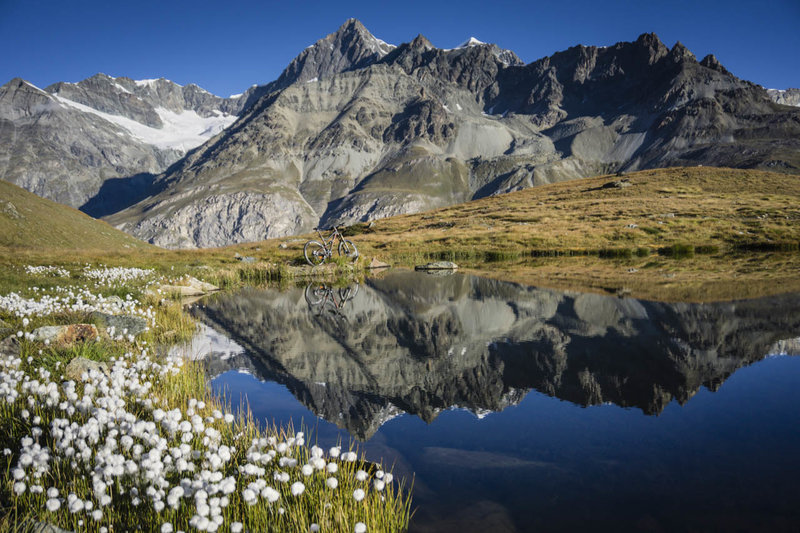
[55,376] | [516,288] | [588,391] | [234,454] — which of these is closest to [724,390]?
[588,391]

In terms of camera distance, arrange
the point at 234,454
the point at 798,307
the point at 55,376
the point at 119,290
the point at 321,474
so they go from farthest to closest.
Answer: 1. the point at 119,290
2. the point at 798,307
3. the point at 55,376
4. the point at 234,454
5. the point at 321,474

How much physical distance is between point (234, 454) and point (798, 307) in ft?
74.5

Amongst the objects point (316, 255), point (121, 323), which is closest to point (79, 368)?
point (121, 323)

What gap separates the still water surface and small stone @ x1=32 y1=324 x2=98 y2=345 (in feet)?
10.2

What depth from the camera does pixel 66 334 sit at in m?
10.9

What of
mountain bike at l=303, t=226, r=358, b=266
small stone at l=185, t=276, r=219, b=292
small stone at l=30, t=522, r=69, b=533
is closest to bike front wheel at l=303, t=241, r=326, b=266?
mountain bike at l=303, t=226, r=358, b=266

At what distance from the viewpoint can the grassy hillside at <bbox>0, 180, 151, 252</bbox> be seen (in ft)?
147

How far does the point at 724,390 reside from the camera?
9.73m

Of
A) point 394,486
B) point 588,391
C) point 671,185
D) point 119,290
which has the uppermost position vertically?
point 671,185

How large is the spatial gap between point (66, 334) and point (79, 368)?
2.76m

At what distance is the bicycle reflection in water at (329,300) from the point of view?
19.6 m

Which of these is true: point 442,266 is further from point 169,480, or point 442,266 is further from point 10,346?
point 169,480

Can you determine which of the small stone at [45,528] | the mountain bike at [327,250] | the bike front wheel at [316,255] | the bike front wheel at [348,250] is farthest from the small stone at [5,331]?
the bike front wheel at [348,250]

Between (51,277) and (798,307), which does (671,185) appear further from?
(51,277)
